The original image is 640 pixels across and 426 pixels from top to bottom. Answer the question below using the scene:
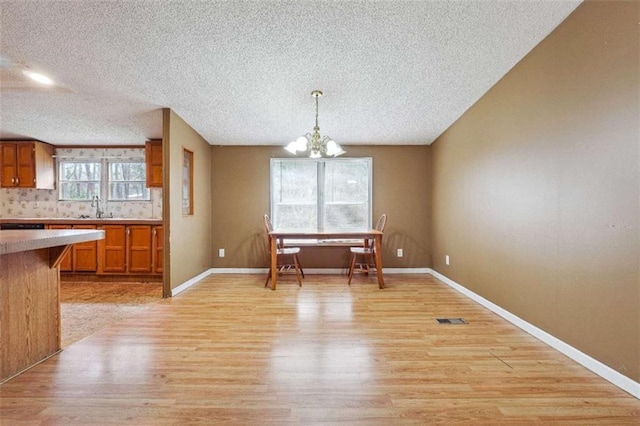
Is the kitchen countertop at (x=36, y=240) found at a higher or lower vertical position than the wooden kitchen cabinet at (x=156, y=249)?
higher

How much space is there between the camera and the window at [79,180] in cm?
507

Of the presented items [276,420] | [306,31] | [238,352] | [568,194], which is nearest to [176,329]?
[238,352]

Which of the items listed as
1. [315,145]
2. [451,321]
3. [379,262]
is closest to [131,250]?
[315,145]

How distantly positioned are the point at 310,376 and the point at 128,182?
481 centimetres

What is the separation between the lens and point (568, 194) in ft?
6.59

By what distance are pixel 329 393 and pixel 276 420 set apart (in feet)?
1.08

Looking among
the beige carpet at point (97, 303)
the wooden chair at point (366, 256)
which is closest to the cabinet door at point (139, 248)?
the beige carpet at point (97, 303)

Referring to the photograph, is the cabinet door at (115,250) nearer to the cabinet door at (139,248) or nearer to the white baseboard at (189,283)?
the cabinet door at (139,248)

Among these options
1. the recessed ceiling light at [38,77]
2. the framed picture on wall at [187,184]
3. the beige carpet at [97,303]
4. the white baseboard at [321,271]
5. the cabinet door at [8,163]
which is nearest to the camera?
the beige carpet at [97,303]

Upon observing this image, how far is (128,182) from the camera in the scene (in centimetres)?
505

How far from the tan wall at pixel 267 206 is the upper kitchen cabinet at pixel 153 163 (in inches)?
31.2

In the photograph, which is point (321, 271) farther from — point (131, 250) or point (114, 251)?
point (114, 251)

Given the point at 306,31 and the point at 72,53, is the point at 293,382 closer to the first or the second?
the point at 306,31

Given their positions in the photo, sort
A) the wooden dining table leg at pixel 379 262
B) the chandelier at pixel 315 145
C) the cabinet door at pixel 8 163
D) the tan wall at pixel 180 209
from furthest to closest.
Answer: the cabinet door at pixel 8 163 < the wooden dining table leg at pixel 379 262 < the tan wall at pixel 180 209 < the chandelier at pixel 315 145
